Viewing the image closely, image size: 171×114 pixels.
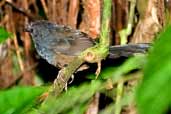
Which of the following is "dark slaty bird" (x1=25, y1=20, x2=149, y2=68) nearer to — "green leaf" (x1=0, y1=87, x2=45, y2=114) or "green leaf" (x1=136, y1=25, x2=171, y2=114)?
"green leaf" (x1=0, y1=87, x2=45, y2=114)

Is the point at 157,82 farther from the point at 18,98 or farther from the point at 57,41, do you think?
the point at 57,41

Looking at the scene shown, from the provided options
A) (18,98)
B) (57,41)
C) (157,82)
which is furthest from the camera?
(57,41)

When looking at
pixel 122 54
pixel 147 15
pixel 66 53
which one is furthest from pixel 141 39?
pixel 66 53

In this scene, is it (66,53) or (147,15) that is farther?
(66,53)

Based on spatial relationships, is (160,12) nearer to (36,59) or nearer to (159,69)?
(159,69)

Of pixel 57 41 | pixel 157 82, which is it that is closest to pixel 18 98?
pixel 157 82

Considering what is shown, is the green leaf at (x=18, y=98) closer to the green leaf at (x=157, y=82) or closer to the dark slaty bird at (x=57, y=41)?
the green leaf at (x=157, y=82)
